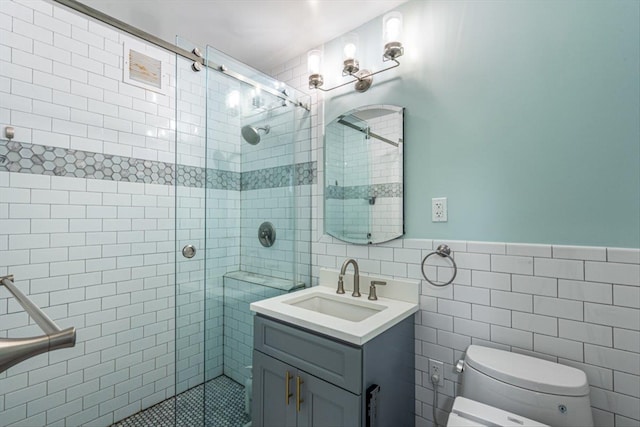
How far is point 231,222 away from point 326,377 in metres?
1.03

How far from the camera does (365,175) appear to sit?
5.93 feet

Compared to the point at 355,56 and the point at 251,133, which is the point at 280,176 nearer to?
the point at 251,133

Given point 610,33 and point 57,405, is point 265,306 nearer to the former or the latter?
point 57,405

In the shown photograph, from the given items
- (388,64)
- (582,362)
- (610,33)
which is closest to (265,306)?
(582,362)

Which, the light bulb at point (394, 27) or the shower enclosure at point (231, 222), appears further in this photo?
the shower enclosure at point (231, 222)

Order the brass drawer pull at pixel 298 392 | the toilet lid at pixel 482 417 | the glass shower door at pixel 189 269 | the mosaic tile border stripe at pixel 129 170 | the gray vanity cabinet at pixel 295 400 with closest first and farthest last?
1. the toilet lid at pixel 482 417
2. the gray vanity cabinet at pixel 295 400
3. the brass drawer pull at pixel 298 392
4. the mosaic tile border stripe at pixel 129 170
5. the glass shower door at pixel 189 269

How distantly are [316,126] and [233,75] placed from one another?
0.62 metres

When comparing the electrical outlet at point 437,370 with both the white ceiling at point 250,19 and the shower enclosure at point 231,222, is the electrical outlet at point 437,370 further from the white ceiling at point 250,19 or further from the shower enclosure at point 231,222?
the white ceiling at point 250,19

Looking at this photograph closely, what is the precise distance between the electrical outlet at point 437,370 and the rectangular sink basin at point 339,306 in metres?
0.38

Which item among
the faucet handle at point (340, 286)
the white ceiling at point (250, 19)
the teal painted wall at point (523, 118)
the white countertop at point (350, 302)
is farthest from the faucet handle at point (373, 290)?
the white ceiling at point (250, 19)

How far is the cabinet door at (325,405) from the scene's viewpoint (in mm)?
1175

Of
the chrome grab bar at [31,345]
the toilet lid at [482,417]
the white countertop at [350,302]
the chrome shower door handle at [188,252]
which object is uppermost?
the chrome shower door handle at [188,252]

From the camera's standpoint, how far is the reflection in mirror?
1.67 metres

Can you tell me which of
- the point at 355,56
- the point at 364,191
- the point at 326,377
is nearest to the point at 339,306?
the point at 326,377
